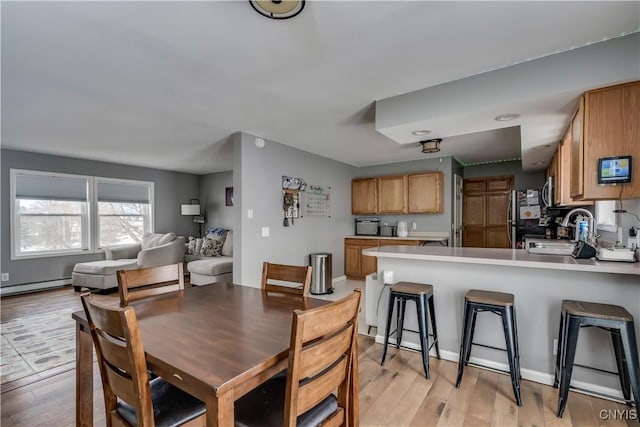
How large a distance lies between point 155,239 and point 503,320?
586 centimetres

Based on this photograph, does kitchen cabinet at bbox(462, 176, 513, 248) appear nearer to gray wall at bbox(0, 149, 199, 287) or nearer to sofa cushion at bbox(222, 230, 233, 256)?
sofa cushion at bbox(222, 230, 233, 256)

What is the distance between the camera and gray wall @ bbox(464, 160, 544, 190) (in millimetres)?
5438

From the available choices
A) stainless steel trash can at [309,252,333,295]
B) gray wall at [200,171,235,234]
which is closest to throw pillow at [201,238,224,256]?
gray wall at [200,171,235,234]

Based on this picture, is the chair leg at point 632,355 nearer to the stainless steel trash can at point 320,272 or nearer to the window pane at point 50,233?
the stainless steel trash can at point 320,272

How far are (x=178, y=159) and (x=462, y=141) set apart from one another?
15.9 feet

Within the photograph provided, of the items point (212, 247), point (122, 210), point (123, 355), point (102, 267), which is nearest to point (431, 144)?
point (123, 355)

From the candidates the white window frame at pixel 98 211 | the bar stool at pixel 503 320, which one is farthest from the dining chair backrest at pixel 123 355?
the white window frame at pixel 98 211

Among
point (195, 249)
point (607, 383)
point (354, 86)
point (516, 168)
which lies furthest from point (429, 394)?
point (195, 249)

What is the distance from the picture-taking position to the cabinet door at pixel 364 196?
231 inches

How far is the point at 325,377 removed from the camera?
44.6 inches

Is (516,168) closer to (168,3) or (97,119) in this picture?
(168,3)

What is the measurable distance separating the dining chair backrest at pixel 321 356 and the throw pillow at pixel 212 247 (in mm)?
5061

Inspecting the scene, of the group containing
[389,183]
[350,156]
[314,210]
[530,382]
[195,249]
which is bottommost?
[530,382]

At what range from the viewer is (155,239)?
5828 millimetres
